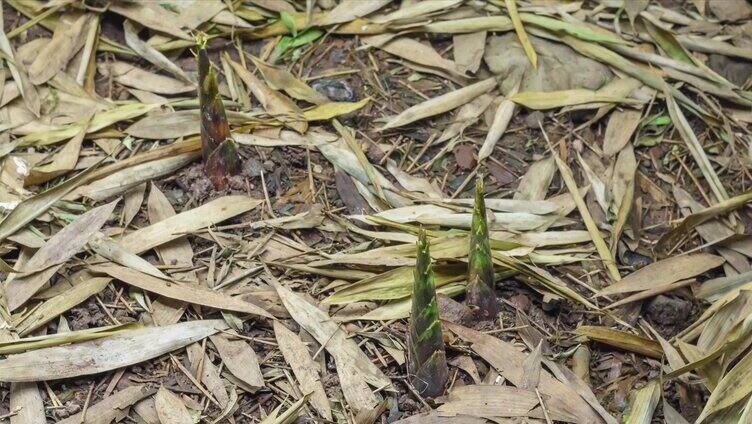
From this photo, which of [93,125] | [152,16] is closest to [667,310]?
[93,125]

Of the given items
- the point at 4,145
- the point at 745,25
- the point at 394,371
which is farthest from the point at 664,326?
the point at 4,145

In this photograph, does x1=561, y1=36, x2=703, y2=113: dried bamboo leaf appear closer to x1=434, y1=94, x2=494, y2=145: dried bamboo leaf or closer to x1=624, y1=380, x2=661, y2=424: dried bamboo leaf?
x1=434, y1=94, x2=494, y2=145: dried bamboo leaf

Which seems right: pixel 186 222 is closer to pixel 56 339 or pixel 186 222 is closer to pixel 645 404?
pixel 56 339

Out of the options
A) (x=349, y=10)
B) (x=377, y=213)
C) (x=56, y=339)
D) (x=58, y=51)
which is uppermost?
(x=349, y=10)

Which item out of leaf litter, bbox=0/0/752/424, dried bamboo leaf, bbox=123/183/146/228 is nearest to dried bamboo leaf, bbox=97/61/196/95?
leaf litter, bbox=0/0/752/424

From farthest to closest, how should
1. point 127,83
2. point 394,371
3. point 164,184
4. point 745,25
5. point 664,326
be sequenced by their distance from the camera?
point 745,25, point 127,83, point 164,184, point 664,326, point 394,371

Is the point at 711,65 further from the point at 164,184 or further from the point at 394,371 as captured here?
the point at 164,184
